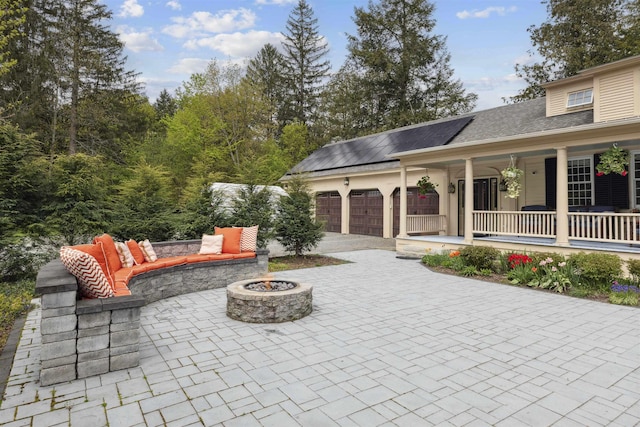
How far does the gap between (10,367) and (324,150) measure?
777 inches

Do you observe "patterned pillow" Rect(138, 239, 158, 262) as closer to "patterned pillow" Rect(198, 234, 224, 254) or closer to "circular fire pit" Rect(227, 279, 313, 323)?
"patterned pillow" Rect(198, 234, 224, 254)

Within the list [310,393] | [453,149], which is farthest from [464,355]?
[453,149]

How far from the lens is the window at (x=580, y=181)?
9734mm

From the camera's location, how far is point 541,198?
1067 cm

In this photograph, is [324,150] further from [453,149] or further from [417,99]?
[453,149]

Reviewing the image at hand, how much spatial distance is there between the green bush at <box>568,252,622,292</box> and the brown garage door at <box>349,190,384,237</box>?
30.7ft

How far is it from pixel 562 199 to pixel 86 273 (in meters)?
8.92

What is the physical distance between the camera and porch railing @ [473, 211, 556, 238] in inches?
346

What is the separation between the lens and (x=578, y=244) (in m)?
8.33

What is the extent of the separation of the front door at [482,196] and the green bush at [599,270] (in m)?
5.08

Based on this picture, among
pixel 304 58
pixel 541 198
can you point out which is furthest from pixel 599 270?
pixel 304 58

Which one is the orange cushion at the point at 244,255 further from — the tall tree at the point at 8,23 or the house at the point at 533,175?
the tall tree at the point at 8,23

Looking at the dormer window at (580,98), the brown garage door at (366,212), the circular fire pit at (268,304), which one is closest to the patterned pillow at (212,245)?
the circular fire pit at (268,304)

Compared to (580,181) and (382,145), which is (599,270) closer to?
(580,181)
